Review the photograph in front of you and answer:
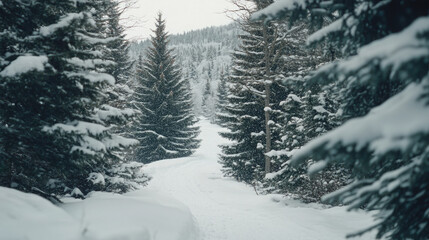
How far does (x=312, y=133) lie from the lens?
33.3 ft

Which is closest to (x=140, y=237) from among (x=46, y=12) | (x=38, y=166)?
(x=38, y=166)

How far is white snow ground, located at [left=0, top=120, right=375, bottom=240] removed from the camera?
4.05 m

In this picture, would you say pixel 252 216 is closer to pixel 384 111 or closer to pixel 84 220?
pixel 84 220

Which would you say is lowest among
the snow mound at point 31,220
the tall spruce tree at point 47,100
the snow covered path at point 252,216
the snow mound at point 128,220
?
the snow covered path at point 252,216

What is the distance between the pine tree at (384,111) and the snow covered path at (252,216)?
437 centimetres

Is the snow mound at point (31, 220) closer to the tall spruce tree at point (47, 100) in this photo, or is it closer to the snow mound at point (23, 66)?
the tall spruce tree at point (47, 100)

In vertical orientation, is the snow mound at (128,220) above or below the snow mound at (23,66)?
below

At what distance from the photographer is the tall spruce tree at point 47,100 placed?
547cm

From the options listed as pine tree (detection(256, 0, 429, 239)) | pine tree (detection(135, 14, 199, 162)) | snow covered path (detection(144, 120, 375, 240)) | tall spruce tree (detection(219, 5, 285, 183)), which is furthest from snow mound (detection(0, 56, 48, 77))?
pine tree (detection(135, 14, 199, 162))

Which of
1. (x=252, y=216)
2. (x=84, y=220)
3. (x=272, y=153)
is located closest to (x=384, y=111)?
(x=84, y=220)

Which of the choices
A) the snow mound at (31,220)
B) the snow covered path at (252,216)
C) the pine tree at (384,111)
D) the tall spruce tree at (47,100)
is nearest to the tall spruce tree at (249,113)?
the snow covered path at (252,216)

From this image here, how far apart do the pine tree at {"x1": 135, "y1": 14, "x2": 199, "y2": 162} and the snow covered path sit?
11.1 meters

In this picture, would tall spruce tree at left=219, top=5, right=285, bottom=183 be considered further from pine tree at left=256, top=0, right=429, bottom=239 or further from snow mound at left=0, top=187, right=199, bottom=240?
pine tree at left=256, top=0, right=429, bottom=239

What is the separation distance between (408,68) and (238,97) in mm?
15383
